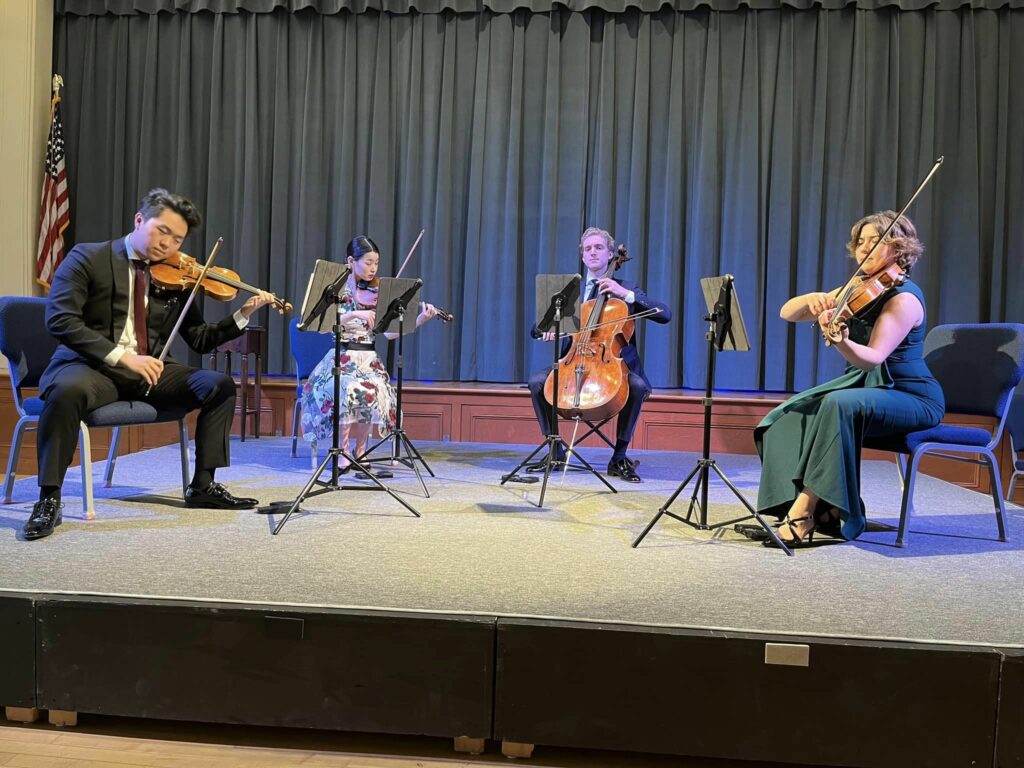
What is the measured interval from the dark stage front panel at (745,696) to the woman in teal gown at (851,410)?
0.89 m

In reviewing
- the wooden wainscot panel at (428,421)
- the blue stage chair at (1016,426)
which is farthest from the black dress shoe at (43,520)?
the blue stage chair at (1016,426)

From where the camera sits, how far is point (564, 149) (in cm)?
670

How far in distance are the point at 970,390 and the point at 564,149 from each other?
3.98 m

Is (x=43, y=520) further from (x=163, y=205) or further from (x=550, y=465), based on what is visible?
(x=550, y=465)

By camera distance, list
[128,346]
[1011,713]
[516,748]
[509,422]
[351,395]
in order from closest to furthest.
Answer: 1. [1011,713]
2. [516,748]
3. [128,346]
4. [351,395]
5. [509,422]

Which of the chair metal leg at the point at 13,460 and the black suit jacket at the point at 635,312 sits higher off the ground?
the black suit jacket at the point at 635,312

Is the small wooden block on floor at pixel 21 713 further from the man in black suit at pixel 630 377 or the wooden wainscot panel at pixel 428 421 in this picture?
the wooden wainscot panel at pixel 428 421

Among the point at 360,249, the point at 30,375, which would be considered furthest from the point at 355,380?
the point at 30,375

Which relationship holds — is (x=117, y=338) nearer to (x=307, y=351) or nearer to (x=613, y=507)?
(x=307, y=351)

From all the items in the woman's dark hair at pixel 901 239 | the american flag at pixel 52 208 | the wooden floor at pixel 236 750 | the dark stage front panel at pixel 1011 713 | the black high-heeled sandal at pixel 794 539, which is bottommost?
the wooden floor at pixel 236 750

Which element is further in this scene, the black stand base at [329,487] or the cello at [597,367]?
the cello at [597,367]

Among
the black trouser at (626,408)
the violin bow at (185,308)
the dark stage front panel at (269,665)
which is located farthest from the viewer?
the black trouser at (626,408)

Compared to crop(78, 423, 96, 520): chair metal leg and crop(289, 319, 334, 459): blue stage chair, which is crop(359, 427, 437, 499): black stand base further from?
crop(78, 423, 96, 520): chair metal leg

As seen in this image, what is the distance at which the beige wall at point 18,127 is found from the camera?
6.83 meters
